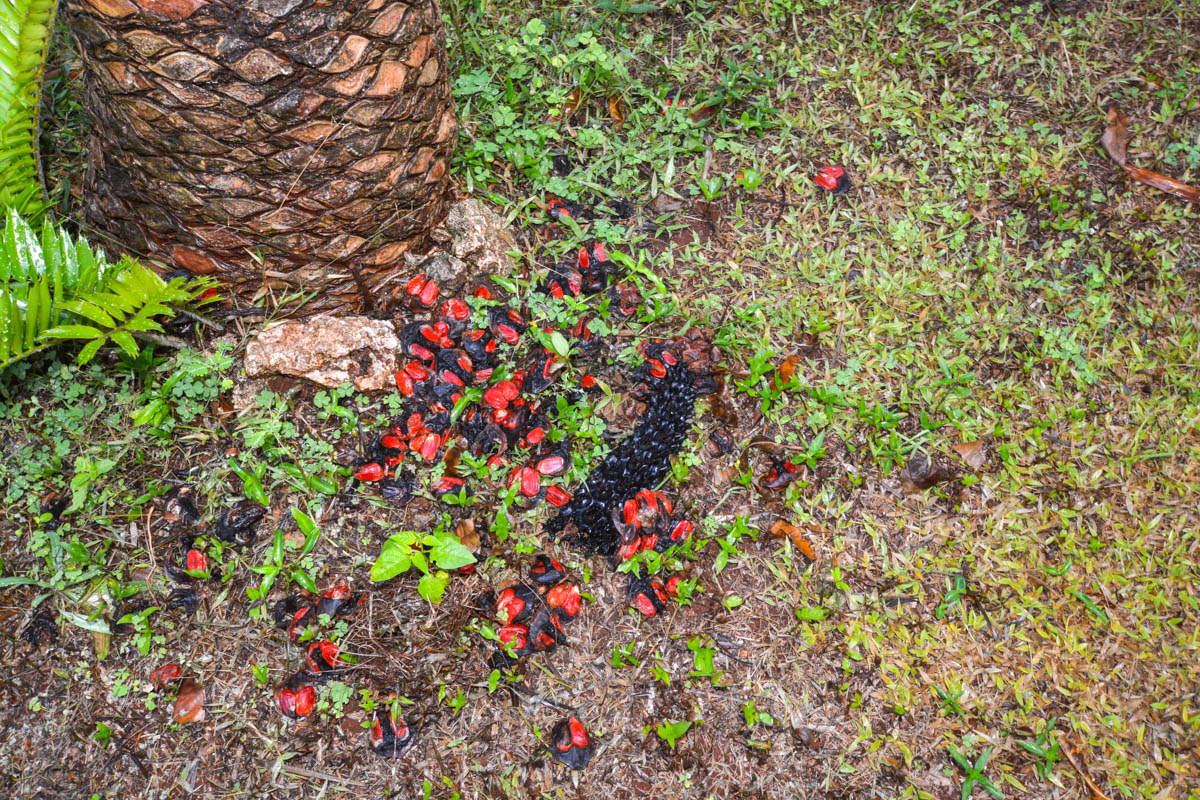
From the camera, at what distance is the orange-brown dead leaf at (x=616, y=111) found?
2922 mm

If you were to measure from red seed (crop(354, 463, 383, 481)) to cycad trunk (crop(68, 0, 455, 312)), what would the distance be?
1.94 ft

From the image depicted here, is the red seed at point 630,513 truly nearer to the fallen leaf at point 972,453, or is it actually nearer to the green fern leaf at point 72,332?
the fallen leaf at point 972,453

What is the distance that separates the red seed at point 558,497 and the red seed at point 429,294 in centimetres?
80

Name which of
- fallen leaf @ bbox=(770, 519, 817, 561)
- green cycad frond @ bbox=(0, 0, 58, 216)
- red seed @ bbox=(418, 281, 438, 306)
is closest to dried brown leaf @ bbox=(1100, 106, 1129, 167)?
fallen leaf @ bbox=(770, 519, 817, 561)

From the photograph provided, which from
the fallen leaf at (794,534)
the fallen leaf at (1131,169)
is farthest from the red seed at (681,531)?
the fallen leaf at (1131,169)

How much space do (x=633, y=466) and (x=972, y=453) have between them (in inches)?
50.1

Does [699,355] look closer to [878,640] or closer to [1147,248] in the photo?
[878,640]

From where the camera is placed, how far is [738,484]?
2.48 m

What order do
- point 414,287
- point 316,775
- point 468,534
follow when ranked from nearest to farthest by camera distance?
Answer: point 316,775 → point 468,534 → point 414,287

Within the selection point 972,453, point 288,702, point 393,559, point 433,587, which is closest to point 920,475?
point 972,453

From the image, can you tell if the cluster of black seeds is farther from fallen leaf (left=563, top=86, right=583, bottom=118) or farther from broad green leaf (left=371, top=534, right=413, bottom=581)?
fallen leaf (left=563, top=86, right=583, bottom=118)

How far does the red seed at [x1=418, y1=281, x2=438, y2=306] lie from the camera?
2.52m

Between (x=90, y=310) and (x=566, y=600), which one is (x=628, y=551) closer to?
(x=566, y=600)

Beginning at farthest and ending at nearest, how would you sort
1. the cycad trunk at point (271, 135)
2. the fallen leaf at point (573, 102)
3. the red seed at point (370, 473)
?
the fallen leaf at point (573, 102) → the red seed at point (370, 473) → the cycad trunk at point (271, 135)
